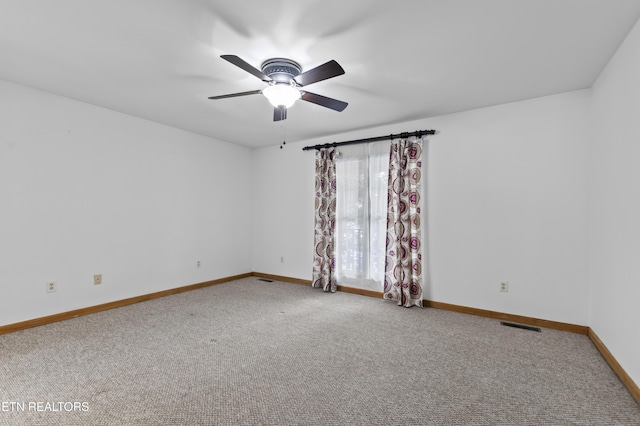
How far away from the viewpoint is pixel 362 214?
4.40m

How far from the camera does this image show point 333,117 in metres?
3.87

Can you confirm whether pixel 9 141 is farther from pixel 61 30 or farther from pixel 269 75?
pixel 269 75

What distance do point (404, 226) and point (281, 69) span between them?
2.44 m

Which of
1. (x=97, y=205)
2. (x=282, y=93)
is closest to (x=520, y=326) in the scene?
(x=282, y=93)

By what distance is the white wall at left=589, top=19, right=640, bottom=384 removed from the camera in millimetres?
1983

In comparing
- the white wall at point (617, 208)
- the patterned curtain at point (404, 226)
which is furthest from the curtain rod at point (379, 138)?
the white wall at point (617, 208)

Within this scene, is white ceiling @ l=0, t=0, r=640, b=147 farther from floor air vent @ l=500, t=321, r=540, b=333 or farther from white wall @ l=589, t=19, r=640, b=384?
floor air vent @ l=500, t=321, r=540, b=333

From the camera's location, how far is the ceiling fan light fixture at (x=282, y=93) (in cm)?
241

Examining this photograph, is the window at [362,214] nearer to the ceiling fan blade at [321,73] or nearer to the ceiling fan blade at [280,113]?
the ceiling fan blade at [280,113]

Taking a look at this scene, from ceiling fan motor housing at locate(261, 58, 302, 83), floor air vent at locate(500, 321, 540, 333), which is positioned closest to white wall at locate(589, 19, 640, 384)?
floor air vent at locate(500, 321, 540, 333)

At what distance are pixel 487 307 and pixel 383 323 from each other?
128 cm

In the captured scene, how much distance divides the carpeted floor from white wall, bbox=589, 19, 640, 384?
0.33 m

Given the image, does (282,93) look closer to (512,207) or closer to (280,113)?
(280,113)

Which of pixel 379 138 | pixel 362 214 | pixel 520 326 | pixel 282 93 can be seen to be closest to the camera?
pixel 282 93
